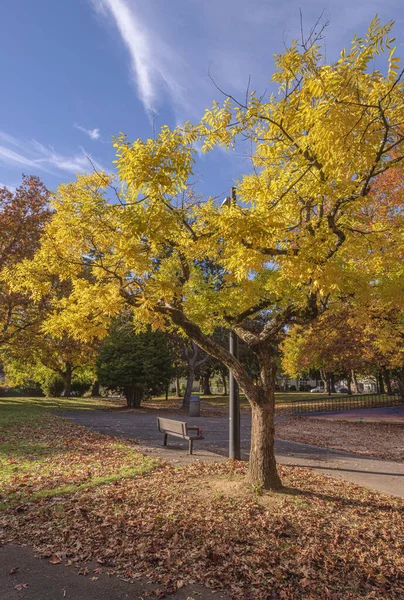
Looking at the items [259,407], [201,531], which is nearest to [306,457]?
[259,407]

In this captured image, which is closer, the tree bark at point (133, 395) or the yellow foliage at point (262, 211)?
the yellow foliage at point (262, 211)

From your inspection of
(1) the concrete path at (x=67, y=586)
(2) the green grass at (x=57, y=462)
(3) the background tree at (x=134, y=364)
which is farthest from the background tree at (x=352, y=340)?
(1) the concrete path at (x=67, y=586)

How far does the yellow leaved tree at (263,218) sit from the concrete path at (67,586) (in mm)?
2995

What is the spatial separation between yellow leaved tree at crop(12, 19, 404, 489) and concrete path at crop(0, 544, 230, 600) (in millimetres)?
2995

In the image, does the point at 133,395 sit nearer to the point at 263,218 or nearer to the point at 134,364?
the point at 134,364

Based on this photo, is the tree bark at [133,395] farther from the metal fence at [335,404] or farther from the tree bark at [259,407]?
the tree bark at [259,407]

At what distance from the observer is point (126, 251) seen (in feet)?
19.5

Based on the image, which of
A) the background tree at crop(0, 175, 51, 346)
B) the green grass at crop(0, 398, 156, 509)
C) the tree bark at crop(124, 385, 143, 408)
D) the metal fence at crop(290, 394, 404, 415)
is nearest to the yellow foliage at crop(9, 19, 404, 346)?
the green grass at crop(0, 398, 156, 509)

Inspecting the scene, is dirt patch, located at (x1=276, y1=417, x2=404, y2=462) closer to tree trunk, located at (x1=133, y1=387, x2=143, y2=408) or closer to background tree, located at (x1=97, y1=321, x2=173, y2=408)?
background tree, located at (x1=97, y1=321, x2=173, y2=408)

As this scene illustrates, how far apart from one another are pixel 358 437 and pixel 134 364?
12736 mm

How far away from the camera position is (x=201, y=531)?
4.79 m

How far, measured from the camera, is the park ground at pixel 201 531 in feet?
12.4

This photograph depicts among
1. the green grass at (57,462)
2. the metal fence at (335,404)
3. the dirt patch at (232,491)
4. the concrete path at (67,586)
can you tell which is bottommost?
the concrete path at (67,586)

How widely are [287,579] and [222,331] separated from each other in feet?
70.6
